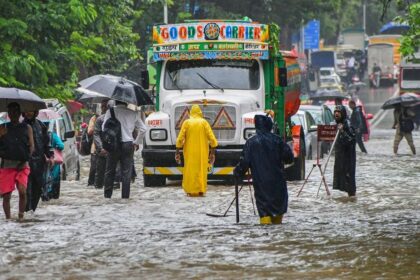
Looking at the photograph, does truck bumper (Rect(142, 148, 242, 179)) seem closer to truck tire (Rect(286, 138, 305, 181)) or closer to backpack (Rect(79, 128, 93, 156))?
backpack (Rect(79, 128, 93, 156))

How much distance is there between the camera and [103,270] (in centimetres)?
1173

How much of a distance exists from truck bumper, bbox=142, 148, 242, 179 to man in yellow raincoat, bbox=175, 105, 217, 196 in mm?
1529

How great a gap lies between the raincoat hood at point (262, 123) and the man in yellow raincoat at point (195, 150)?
555cm

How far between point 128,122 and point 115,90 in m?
0.68

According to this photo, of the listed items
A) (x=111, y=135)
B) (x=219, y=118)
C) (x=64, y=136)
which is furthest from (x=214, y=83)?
(x=111, y=135)

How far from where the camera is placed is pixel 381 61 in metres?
92.8

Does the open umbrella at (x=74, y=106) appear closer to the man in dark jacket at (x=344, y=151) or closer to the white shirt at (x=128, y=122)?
the white shirt at (x=128, y=122)

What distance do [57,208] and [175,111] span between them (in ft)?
15.5

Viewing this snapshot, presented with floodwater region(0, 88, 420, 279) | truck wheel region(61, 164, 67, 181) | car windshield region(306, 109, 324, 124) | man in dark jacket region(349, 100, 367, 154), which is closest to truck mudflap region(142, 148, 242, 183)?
floodwater region(0, 88, 420, 279)

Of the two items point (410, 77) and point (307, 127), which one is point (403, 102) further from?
point (410, 77)

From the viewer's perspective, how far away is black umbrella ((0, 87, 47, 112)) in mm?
16438

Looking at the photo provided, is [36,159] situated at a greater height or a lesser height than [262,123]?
lesser

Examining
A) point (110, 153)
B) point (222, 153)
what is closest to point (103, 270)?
point (110, 153)

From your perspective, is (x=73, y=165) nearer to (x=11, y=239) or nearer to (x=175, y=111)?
(x=175, y=111)
